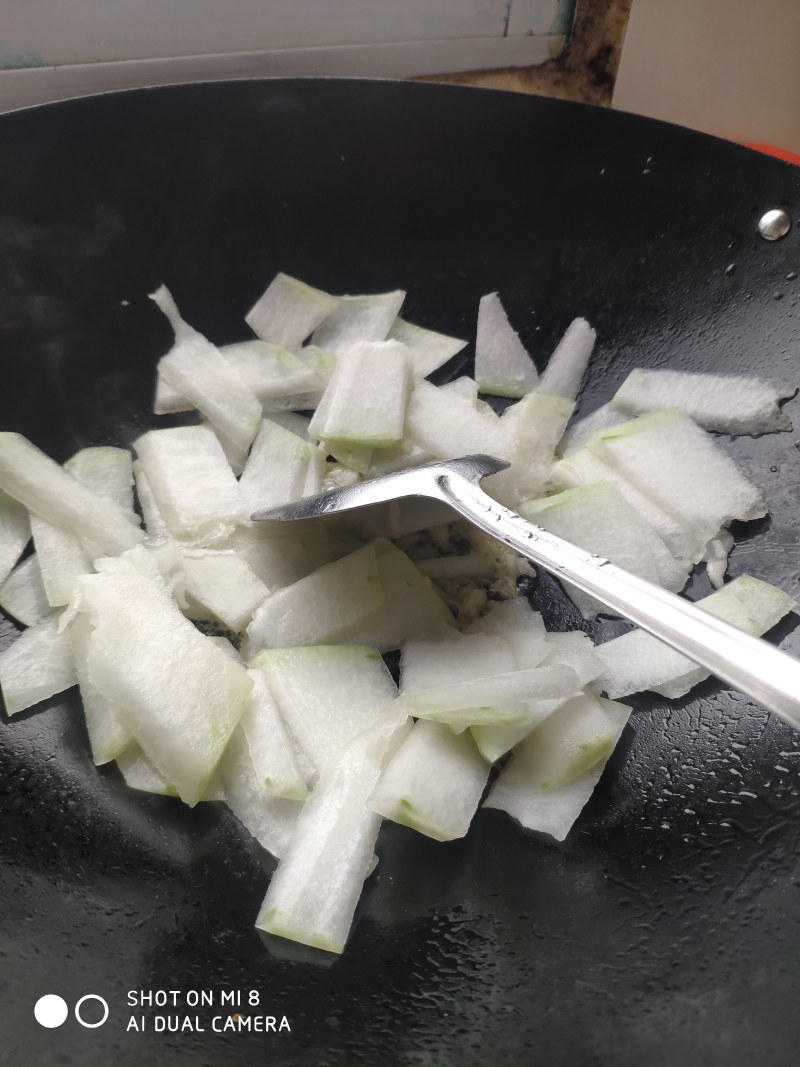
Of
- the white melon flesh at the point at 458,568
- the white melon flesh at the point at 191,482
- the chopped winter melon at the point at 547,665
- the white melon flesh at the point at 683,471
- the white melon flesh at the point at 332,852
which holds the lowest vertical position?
the white melon flesh at the point at 332,852

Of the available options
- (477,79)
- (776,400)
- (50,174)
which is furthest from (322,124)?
(776,400)

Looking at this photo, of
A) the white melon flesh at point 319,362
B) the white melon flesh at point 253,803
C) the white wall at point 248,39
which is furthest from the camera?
the white wall at point 248,39

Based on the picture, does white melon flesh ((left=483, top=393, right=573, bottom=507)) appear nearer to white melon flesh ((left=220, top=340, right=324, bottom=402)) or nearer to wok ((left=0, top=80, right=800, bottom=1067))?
wok ((left=0, top=80, right=800, bottom=1067))

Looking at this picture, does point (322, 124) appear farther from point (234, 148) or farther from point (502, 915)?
point (502, 915)

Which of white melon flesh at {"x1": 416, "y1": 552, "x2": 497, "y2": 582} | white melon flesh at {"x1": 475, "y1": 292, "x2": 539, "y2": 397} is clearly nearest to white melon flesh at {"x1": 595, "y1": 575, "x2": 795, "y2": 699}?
white melon flesh at {"x1": 416, "y1": 552, "x2": 497, "y2": 582}

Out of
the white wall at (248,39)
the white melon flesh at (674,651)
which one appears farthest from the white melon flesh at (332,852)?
the white wall at (248,39)

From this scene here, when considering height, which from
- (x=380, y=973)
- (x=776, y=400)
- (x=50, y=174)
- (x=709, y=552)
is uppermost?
(x=50, y=174)

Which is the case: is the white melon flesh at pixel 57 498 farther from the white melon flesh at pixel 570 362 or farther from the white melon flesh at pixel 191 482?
the white melon flesh at pixel 570 362
